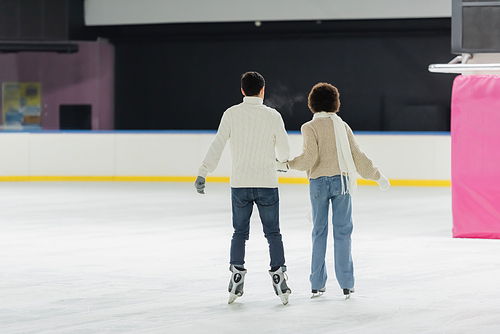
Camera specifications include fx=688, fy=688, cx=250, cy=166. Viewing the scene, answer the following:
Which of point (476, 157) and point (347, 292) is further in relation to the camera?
point (476, 157)

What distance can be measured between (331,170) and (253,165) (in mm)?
476

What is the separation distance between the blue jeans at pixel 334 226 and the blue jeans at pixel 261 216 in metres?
0.26

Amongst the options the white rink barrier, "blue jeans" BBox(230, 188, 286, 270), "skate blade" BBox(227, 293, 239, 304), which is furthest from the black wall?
"skate blade" BBox(227, 293, 239, 304)

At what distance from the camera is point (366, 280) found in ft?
15.3

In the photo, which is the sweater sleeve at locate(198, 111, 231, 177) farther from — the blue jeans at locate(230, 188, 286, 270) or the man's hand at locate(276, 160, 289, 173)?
the man's hand at locate(276, 160, 289, 173)

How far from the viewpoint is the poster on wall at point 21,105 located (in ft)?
49.3

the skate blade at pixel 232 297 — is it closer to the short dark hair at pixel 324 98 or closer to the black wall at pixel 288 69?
the short dark hair at pixel 324 98

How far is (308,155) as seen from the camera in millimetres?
3971

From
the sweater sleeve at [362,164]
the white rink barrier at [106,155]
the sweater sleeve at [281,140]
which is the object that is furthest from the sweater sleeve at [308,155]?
the white rink barrier at [106,155]

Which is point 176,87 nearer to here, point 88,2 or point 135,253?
point 88,2

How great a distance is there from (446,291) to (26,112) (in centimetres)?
1255

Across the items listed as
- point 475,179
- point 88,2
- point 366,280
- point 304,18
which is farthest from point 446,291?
point 88,2

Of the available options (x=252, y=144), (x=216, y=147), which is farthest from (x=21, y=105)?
(x=252, y=144)

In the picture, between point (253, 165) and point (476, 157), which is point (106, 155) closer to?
point (476, 157)
